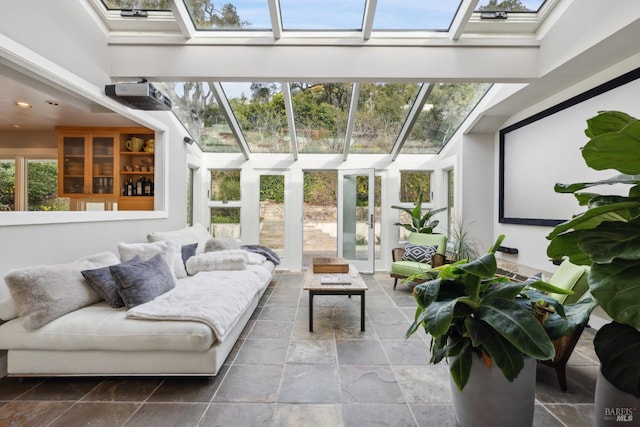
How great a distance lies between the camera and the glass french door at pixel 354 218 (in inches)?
222

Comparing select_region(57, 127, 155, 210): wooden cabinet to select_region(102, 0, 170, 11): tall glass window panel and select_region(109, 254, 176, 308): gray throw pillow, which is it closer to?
select_region(102, 0, 170, 11): tall glass window panel

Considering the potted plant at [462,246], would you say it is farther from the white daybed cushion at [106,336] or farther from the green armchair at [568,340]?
the white daybed cushion at [106,336]

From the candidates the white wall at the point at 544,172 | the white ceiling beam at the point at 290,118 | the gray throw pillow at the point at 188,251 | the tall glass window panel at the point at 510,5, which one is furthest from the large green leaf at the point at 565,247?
the gray throw pillow at the point at 188,251

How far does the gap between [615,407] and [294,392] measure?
5.38ft

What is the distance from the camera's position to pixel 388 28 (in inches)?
119

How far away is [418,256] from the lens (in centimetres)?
469

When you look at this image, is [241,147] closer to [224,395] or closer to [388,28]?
[388,28]

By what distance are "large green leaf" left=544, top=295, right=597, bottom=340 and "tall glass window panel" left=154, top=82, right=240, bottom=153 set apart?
3962 mm

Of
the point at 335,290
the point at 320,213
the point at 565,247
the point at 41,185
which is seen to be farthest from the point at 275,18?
the point at 41,185

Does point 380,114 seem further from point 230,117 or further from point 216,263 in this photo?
point 216,263

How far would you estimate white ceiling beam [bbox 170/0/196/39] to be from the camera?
8.95 feet

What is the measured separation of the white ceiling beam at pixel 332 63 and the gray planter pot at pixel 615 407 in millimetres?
2810

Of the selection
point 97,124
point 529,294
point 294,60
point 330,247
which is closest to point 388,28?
point 294,60

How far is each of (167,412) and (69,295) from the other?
3.81 ft
